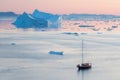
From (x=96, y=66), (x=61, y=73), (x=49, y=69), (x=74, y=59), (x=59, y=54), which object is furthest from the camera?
(x=59, y=54)

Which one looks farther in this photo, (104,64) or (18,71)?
(104,64)

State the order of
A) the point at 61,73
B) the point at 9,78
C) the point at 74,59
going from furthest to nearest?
1. the point at 74,59
2. the point at 61,73
3. the point at 9,78

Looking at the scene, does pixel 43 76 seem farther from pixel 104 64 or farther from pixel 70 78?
pixel 104 64

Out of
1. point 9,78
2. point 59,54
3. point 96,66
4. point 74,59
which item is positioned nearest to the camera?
point 9,78

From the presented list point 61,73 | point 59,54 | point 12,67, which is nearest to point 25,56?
point 59,54

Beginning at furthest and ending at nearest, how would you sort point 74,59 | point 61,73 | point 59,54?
1. point 59,54
2. point 74,59
3. point 61,73

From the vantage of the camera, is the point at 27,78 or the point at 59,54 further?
the point at 59,54

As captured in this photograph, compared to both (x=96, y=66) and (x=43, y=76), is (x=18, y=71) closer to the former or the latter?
(x=43, y=76)

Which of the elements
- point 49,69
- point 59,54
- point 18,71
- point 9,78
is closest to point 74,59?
point 59,54
